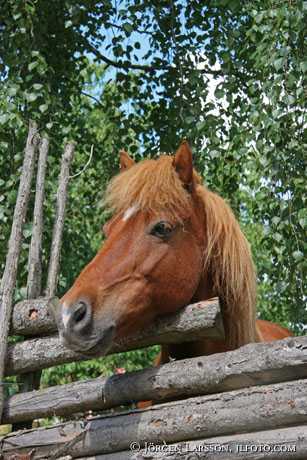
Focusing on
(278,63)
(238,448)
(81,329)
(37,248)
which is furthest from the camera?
(278,63)

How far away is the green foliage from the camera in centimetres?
478

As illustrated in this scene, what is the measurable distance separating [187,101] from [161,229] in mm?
3271

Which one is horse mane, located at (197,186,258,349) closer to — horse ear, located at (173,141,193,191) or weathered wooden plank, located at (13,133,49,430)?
horse ear, located at (173,141,193,191)

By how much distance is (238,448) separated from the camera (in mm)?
2721

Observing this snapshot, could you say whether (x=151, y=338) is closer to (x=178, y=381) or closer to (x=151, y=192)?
(x=178, y=381)

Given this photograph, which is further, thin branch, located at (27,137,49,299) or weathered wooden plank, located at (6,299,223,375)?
thin branch, located at (27,137,49,299)

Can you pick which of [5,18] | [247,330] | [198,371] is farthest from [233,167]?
[198,371]

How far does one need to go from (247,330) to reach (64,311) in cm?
98

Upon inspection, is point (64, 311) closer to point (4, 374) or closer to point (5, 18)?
point (4, 374)

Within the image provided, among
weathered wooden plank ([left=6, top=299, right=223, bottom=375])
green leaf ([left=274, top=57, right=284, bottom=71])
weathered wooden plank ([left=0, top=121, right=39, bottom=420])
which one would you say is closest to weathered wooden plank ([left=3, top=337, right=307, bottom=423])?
weathered wooden plank ([left=6, top=299, right=223, bottom=375])

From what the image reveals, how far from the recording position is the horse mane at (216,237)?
3.27m

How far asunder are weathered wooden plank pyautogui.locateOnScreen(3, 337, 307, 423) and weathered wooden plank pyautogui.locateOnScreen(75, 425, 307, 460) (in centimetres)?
21

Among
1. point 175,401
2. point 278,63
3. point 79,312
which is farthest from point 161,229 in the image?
point 278,63

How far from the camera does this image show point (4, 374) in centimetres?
362
